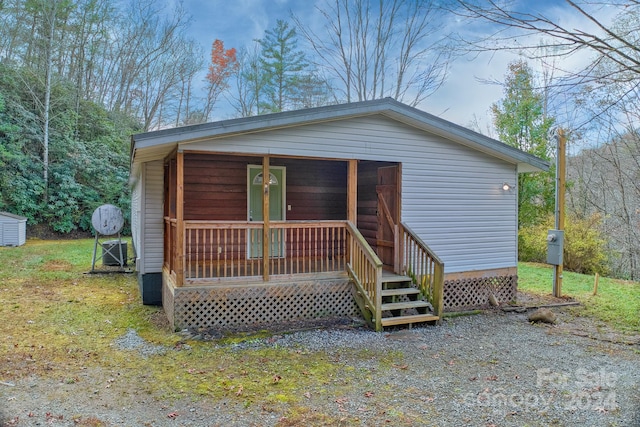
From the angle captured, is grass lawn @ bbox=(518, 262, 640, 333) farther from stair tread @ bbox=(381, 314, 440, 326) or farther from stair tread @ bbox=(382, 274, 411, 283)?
stair tread @ bbox=(382, 274, 411, 283)

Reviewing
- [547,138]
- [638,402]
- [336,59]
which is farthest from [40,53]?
[638,402]

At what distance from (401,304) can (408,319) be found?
9.8 inches

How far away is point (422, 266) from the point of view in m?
6.76

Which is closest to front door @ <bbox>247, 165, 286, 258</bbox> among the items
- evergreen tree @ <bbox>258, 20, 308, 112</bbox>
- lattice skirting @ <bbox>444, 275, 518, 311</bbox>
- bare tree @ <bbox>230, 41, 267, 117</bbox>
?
lattice skirting @ <bbox>444, 275, 518, 311</bbox>

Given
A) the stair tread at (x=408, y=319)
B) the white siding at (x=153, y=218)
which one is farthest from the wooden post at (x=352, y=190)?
the white siding at (x=153, y=218)

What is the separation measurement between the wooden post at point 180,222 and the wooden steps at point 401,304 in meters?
3.04

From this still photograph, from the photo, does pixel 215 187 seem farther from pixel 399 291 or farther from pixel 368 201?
pixel 399 291

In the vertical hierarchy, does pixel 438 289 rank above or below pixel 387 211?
below

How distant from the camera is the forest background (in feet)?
48.8

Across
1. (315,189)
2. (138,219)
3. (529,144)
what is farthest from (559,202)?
(138,219)

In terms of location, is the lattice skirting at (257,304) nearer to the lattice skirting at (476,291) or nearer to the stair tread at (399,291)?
the stair tread at (399,291)

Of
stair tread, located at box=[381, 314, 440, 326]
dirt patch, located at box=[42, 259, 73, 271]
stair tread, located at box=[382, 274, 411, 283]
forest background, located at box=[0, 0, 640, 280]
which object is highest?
forest background, located at box=[0, 0, 640, 280]

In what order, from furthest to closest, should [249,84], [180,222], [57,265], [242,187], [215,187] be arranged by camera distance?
1. [249,84]
2. [57,265]
3. [242,187]
4. [215,187]
5. [180,222]

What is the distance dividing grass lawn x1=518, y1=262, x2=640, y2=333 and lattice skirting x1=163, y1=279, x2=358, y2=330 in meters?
4.48
